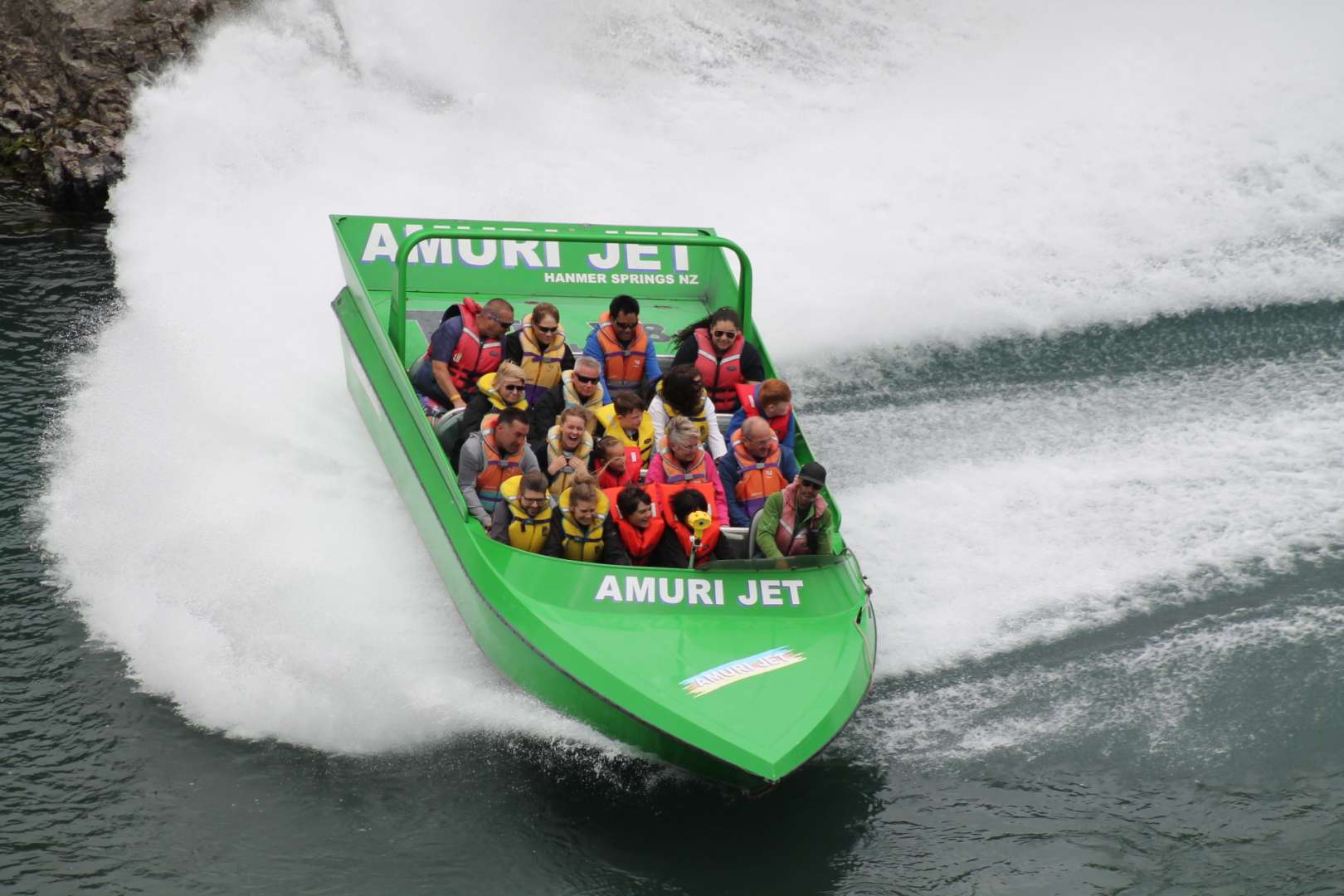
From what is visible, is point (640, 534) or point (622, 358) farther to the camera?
point (622, 358)

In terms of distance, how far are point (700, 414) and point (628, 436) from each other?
0.50 meters

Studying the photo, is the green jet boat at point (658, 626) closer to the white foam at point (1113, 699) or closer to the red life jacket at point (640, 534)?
the red life jacket at point (640, 534)

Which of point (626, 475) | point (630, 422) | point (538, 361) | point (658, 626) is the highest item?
point (538, 361)

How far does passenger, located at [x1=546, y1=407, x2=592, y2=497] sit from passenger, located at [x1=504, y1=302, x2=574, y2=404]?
0.84 meters

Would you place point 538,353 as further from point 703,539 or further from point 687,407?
point 703,539

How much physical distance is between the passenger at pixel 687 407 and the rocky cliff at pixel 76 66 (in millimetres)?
7822

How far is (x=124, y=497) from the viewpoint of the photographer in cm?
951

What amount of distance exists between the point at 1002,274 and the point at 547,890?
6.77 m

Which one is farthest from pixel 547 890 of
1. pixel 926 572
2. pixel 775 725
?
pixel 926 572

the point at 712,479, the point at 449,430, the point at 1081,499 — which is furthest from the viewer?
the point at 1081,499

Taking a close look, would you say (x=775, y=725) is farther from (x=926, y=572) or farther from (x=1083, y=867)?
(x=926, y=572)

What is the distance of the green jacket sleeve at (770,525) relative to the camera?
7.80 metres

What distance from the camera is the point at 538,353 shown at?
9.31 meters

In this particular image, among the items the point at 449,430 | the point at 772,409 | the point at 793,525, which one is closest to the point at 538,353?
the point at 449,430
